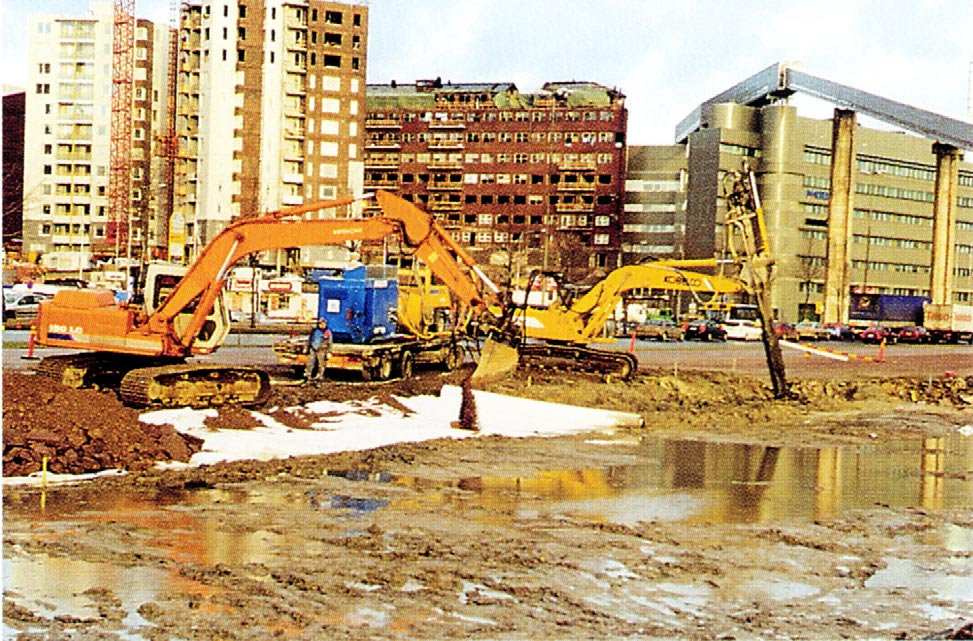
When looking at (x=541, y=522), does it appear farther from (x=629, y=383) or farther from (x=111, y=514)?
(x=629, y=383)

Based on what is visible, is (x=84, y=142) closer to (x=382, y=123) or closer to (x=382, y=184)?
(x=382, y=123)

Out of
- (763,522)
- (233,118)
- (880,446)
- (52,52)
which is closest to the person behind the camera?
(763,522)

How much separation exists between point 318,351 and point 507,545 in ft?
58.4

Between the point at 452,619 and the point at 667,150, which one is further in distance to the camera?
the point at 667,150

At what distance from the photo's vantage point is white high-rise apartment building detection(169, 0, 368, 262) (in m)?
106

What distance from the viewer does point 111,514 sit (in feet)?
46.1

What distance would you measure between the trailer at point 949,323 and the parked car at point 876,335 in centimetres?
302

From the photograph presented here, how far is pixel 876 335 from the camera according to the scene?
85250mm

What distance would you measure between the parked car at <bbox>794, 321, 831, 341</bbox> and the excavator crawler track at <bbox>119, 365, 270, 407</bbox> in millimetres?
63545

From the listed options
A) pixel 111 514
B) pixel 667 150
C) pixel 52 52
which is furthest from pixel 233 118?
pixel 111 514

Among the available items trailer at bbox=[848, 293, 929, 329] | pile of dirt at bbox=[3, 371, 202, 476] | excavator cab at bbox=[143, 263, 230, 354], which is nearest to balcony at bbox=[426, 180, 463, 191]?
trailer at bbox=[848, 293, 929, 329]

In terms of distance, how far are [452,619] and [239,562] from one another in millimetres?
Result: 2815

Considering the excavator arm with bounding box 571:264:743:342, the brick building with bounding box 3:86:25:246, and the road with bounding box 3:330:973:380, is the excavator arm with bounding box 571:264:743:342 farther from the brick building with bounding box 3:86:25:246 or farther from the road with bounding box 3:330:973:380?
the brick building with bounding box 3:86:25:246

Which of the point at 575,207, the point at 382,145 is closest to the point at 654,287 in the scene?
the point at 575,207
